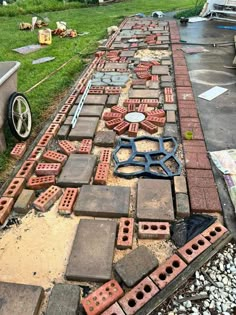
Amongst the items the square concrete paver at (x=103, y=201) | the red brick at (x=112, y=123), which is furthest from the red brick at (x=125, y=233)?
the red brick at (x=112, y=123)

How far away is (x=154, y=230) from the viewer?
2494mm

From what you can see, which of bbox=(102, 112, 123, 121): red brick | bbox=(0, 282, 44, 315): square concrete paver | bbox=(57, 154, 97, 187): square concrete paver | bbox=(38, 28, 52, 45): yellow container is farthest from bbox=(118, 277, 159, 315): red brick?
bbox=(38, 28, 52, 45): yellow container

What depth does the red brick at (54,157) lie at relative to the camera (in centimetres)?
342

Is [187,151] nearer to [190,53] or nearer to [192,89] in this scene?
[192,89]

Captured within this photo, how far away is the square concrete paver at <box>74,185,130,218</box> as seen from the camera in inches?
107

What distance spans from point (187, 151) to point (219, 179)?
1.91 feet

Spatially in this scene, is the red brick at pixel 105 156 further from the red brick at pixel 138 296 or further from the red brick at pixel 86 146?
the red brick at pixel 138 296

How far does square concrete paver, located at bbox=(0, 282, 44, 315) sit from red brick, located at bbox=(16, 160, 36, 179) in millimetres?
1342

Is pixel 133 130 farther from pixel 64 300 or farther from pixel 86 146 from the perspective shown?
pixel 64 300

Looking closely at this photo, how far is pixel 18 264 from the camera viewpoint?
2324 millimetres

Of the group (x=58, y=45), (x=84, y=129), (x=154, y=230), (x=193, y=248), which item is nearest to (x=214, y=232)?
(x=193, y=248)

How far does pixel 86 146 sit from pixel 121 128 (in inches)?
24.6

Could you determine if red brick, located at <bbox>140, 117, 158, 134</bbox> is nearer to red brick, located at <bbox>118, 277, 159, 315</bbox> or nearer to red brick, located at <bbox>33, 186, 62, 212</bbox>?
red brick, located at <bbox>33, 186, 62, 212</bbox>

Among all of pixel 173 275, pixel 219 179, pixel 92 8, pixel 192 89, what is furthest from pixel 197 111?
pixel 92 8
